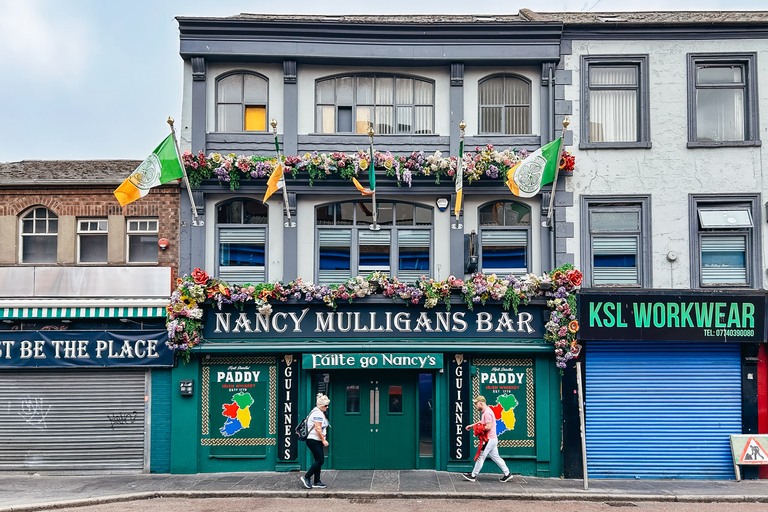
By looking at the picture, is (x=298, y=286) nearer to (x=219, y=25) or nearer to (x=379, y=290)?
(x=379, y=290)

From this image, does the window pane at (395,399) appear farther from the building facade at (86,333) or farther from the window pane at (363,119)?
the window pane at (363,119)

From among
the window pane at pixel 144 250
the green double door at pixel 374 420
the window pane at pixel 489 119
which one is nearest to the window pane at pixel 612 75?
the window pane at pixel 489 119

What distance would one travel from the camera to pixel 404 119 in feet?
47.1

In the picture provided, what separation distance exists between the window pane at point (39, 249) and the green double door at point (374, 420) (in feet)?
21.8

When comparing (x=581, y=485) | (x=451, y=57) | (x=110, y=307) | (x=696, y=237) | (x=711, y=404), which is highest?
(x=451, y=57)

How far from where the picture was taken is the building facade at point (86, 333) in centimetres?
1358

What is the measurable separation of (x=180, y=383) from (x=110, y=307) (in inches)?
83.5

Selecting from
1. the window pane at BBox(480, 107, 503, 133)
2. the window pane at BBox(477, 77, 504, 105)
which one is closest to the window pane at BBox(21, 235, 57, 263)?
the window pane at BBox(480, 107, 503, 133)

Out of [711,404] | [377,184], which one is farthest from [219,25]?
[711,404]

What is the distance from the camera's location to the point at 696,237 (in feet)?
45.4

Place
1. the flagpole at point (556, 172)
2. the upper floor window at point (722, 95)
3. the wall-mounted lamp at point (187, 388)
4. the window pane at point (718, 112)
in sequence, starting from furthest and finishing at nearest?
the window pane at point (718, 112) < the upper floor window at point (722, 95) < the wall-mounted lamp at point (187, 388) < the flagpole at point (556, 172)

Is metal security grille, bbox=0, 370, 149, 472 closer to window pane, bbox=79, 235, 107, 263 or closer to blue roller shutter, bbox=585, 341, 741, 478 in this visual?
window pane, bbox=79, 235, 107, 263

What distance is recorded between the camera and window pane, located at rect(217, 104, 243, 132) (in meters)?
14.3

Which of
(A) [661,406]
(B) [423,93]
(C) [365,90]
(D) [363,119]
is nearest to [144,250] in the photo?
(D) [363,119]
